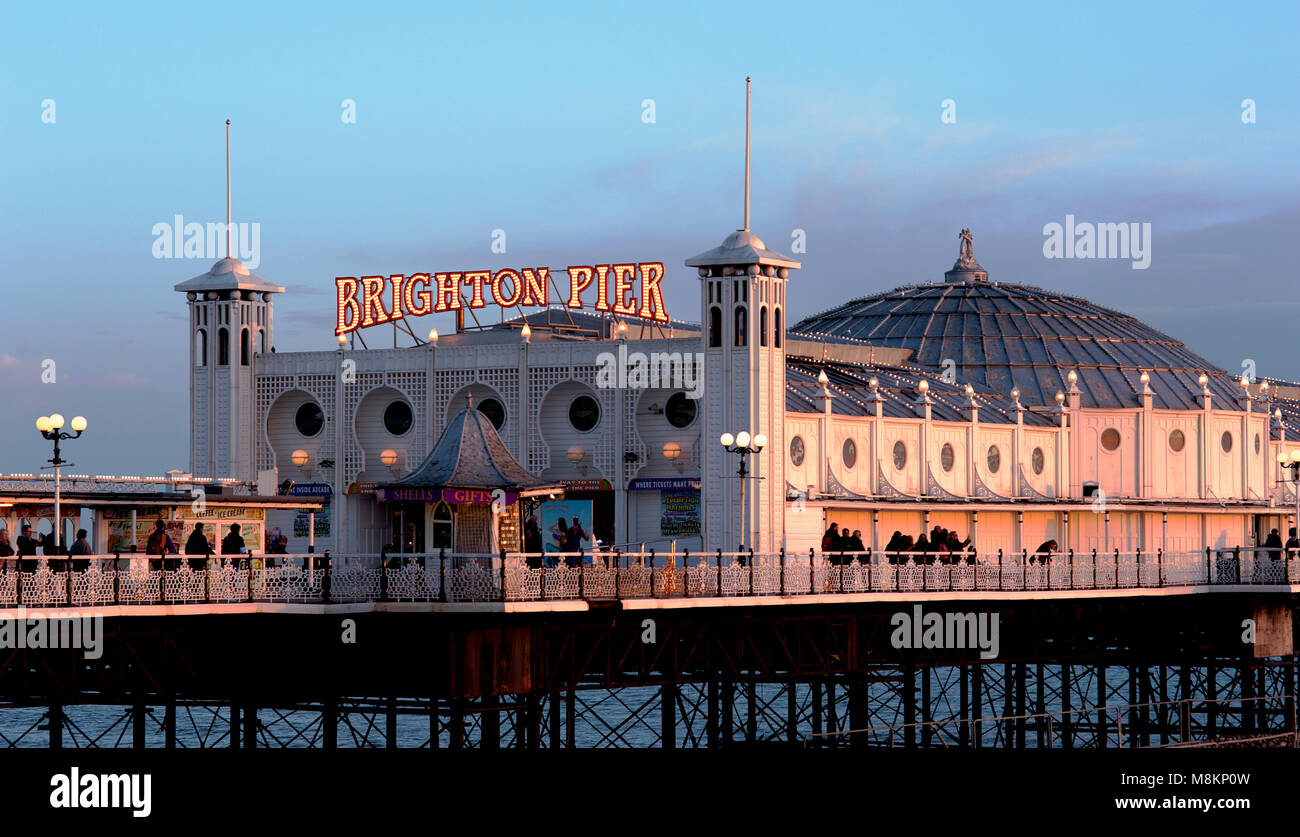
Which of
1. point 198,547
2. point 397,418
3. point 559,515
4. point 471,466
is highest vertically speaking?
point 397,418

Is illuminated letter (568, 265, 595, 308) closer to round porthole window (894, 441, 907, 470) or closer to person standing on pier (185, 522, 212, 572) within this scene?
round porthole window (894, 441, 907, 470)

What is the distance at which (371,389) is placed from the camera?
72188 millimetres

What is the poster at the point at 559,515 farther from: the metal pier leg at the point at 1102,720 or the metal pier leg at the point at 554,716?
the metal pier leg at the point at 1102,720

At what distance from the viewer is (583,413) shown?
69688mm

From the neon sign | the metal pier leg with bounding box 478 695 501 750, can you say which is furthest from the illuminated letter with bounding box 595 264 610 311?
the metal pier leg with bounding box 478 695 501 750

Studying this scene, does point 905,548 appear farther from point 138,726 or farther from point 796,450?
point 138,726

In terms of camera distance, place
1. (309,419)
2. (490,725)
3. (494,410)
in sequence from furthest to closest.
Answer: (309,419) → (494,410) → (490,725)

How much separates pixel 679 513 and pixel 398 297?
45.5ft

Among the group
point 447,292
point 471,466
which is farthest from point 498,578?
point 447,292

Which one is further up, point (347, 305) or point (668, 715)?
point (347, 305)

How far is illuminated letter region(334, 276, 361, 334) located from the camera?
7394cm

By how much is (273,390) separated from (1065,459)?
125ft
